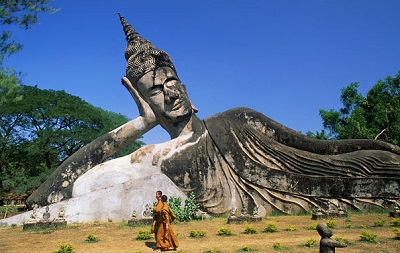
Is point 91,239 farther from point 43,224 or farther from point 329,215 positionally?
point 329,215

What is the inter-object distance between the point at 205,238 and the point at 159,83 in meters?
6.13

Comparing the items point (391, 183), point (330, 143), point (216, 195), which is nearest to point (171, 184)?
point (216, 195)

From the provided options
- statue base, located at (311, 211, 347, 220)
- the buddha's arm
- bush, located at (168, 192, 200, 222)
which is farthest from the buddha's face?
statue base, located at (311, 211, 347, 220)

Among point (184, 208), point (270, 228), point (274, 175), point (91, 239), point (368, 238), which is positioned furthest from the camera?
point (274, 175)

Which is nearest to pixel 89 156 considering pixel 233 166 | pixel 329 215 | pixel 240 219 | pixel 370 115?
pixel 233 166

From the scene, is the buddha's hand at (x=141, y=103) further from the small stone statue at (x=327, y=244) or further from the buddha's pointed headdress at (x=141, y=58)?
the small stone statue at (x=327, y=244)

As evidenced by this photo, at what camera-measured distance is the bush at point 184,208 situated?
36.0ft

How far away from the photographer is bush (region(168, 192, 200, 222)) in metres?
11.0

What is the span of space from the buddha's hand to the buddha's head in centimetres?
13

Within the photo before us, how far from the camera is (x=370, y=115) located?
99.3 ft

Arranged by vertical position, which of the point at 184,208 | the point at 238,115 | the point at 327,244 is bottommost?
the point at 327,244

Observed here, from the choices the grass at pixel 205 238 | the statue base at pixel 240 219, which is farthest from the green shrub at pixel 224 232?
the statue base at pixel 240 219

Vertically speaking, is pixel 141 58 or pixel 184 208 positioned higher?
pixel 141 58

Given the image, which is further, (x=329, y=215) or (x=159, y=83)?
(x=159, y=83)
